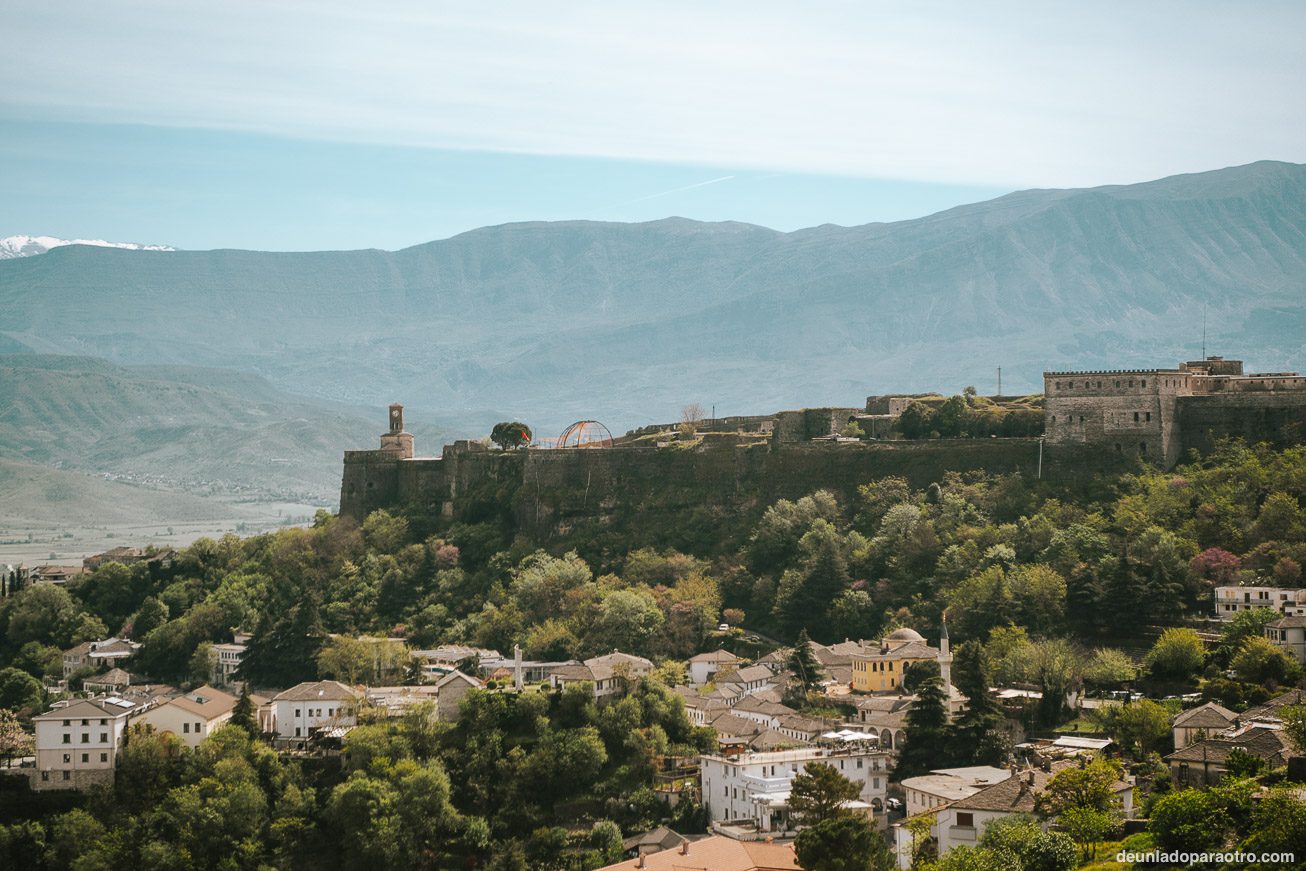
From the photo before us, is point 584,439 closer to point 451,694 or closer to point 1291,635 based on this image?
point 451,694

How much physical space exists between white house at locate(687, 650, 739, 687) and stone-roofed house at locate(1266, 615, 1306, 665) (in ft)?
66.5

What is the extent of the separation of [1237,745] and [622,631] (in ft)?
95.8

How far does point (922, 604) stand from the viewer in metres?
68.9

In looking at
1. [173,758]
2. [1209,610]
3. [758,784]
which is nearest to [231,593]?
[173,758]

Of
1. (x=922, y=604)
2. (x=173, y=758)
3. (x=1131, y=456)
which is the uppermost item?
(x=1131, y=456)

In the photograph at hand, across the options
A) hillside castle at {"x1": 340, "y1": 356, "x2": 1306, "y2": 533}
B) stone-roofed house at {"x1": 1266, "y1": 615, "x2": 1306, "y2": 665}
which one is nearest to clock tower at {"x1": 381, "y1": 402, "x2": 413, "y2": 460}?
hillside castle at {"x1": 340, "y1": 356, "x2": 1306, "y2": 533}

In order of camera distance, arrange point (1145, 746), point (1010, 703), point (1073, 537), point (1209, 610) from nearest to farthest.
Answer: point (1145, 746)
point (1010, 703)
point (1209, 610)
point (1073, 537)

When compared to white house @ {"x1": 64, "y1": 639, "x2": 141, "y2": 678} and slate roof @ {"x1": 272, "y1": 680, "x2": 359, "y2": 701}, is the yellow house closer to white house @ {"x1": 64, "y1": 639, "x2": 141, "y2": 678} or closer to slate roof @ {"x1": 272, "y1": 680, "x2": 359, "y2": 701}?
slate roof @ {"x1": 272, "y1": 680, "x2": 359, "y2": 701}

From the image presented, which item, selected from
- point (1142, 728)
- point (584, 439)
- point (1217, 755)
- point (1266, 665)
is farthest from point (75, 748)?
point (584, 439)

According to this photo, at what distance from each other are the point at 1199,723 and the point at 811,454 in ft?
111

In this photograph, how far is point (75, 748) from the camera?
6062cm

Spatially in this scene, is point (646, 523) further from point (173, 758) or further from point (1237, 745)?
point (1237, 745)

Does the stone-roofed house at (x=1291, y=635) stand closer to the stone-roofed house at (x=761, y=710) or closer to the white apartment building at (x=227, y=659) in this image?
the stone-roofed house at (x=761, y=710)

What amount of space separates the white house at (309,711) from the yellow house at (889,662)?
699 inches
